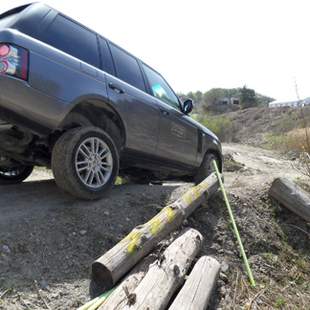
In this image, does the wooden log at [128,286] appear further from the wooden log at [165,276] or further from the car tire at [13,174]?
the car tire at [13,174]

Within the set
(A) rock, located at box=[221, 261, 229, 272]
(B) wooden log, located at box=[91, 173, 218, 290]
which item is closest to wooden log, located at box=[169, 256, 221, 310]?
(A) rock, located at box=[221, 261, 229, 272]

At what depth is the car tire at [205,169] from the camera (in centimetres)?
688

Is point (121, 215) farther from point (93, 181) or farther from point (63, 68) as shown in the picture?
point (63, 68)

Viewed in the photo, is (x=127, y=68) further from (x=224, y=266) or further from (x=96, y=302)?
(x=96, y=302)

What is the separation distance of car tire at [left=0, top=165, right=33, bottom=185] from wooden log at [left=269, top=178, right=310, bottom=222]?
3580 millimetres

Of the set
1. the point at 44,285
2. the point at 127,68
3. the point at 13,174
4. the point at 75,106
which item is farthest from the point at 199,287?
the point at 13,174

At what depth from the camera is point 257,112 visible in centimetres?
3538

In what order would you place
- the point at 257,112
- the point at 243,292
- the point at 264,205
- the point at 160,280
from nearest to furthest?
Answer: 1. the point at 160,280
2. the point at 243,292
3. the point at 264,205
4. the point at 257,112

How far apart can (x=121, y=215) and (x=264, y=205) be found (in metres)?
2.28

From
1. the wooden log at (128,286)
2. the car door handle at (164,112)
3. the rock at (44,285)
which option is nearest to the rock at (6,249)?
the rock at (44,285)

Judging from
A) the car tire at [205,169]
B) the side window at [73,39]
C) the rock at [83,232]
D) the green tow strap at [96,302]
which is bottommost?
the green tow strap at [96,302]

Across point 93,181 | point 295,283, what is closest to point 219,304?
point 295,283

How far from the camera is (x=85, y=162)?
4324mm

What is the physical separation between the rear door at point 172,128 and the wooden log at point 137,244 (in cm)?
103
